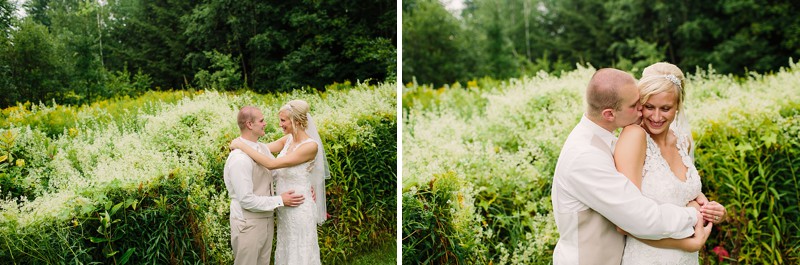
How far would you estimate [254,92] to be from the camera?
3705 mm

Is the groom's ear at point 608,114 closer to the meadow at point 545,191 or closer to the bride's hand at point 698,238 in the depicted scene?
the bride's hand at point 698,238

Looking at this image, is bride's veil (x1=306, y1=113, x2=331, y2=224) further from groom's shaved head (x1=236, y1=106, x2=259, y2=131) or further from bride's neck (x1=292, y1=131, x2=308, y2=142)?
groom's shaved head (x1=236, y1=106, x2=259, y2=131)

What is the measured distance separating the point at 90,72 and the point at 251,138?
0.99 meters

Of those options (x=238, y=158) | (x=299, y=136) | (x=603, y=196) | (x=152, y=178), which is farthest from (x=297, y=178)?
(x=603, y=196)

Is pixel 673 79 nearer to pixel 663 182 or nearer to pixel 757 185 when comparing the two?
pixel 663 182

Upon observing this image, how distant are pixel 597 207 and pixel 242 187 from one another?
2.07m

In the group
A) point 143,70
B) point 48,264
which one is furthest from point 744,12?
point 48,264

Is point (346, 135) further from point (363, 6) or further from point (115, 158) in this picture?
point (115, 158)

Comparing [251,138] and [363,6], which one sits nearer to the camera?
[251,138]

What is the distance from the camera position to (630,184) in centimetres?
228

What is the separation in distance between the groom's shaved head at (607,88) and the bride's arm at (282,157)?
189 centimetres

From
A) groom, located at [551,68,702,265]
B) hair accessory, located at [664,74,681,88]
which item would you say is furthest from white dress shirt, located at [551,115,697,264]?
hair accessory, located at [664,74,681,88]

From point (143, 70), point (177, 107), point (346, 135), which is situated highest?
point (143, 70)

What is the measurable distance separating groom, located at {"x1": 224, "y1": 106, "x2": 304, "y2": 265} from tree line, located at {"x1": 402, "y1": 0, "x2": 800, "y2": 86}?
3.98 meters
